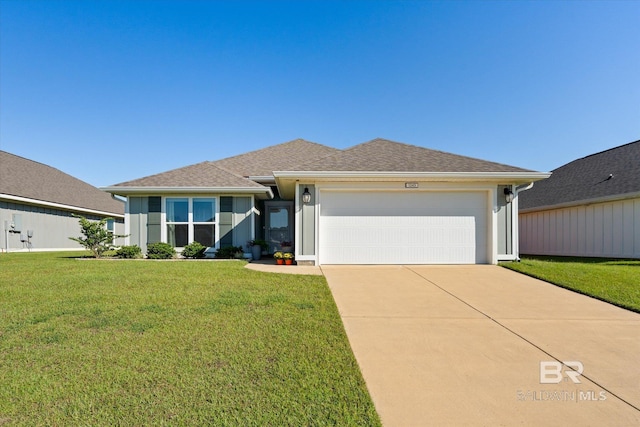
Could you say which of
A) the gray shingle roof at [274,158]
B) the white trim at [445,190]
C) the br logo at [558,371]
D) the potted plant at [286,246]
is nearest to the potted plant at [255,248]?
the potted plant at [286,246]

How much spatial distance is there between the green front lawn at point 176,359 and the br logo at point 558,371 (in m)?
1.77

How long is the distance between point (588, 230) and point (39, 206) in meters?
26.3

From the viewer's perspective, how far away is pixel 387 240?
8.99 metres

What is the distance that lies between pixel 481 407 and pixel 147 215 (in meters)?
11.8

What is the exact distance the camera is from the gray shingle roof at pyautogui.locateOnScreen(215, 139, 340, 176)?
14.4 meters

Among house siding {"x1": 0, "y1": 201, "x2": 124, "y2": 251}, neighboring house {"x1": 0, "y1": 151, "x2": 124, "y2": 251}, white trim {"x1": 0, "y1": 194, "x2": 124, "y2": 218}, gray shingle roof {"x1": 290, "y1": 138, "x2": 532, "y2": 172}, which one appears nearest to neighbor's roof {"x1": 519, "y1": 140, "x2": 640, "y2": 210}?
gray shingle roof {"x1": 290, "y1": 138, "x2": 532, "y2": 172}

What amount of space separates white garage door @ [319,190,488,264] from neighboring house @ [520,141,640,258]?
20.1ft

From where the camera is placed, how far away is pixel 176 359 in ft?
9.38

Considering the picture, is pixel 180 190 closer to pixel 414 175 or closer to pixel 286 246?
pixel 286 246

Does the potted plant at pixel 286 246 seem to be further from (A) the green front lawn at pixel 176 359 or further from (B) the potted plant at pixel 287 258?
(A) the green front lawn at pixel 176 359

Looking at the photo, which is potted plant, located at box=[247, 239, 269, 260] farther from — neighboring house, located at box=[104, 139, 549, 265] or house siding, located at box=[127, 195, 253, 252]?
neighboring house, located at box=[104, 139, 549, 265]

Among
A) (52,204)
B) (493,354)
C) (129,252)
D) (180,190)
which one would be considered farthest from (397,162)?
(52,204)

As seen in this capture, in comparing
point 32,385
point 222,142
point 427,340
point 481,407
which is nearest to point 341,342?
point 427,340

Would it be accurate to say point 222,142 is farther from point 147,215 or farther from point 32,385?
point 32,385
